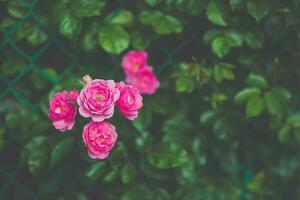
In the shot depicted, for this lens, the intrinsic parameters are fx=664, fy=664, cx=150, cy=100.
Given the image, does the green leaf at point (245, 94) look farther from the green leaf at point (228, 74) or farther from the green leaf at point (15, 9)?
the green leaf at point (15, 9)

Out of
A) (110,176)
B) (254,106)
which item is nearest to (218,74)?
(254,106)

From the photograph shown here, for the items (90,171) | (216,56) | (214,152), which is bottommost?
(214,152)

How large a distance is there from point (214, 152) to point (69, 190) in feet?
1.69

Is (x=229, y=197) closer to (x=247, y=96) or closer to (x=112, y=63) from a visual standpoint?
(x=247, y=96)

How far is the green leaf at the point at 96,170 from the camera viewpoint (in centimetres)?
190

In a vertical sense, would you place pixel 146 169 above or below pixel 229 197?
above

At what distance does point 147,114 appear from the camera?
208 centimetres

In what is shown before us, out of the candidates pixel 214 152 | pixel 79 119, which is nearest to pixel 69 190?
pixel 79 119

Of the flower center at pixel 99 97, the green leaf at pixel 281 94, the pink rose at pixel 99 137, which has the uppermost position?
the flower center at pixel 99 97

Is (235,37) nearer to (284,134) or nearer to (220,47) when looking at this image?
(220,47)

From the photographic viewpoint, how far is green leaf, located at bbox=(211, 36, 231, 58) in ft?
6.58

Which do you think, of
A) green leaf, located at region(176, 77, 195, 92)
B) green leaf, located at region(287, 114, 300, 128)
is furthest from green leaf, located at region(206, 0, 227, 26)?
green leaf, located at region(287, 114, 300, 128)

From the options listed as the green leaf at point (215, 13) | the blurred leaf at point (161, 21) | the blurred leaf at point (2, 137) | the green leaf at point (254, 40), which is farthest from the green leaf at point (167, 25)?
the blurred leaf at point (2, 137)

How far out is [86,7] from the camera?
1923mm
